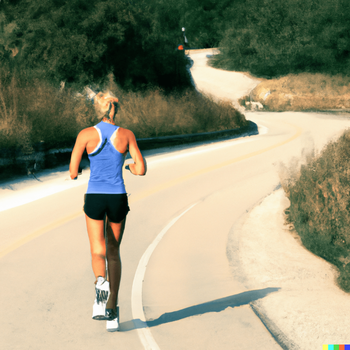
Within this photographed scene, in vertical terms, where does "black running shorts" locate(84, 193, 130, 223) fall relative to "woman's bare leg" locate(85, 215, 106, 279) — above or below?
above

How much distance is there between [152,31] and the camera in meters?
34.9

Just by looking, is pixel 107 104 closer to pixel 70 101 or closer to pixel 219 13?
pixel 70 101

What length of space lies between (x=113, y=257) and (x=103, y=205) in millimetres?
616

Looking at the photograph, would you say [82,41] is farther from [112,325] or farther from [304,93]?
[304,93]

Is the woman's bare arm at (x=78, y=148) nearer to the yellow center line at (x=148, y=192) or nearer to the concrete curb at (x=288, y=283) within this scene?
the concrete curb at (x=288, y=283)

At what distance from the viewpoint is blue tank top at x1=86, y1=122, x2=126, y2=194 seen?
4660 mm

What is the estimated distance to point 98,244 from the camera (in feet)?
15.8

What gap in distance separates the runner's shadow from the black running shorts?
136 cm

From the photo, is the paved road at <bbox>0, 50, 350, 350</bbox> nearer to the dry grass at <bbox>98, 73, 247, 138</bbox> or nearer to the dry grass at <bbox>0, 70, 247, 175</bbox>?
the dry grass at <bbox>0, 70, 247, 175</bbox>

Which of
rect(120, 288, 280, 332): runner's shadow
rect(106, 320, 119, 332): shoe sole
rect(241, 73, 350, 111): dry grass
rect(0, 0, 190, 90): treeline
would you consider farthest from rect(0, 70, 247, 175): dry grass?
rect(241, 73, 350, 111): dry grass

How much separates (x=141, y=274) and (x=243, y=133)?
971 inches

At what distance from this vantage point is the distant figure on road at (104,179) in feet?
15.3

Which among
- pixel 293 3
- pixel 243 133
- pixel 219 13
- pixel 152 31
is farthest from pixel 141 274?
pixel 219 13

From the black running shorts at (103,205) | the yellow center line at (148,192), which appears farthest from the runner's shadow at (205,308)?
the yellow center line at (148,192)
